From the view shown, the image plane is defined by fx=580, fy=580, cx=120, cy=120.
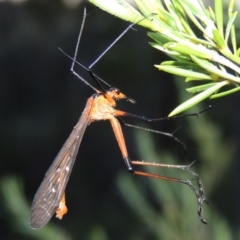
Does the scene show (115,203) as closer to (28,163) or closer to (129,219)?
(129,219)

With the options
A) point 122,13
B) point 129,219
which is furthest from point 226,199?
point 122,13

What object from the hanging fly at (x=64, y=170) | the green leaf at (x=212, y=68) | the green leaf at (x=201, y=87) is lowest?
the hanging fly at (x=64, y=170)

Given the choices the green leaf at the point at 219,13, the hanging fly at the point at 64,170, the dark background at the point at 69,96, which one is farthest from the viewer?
the dark background at the point at 69,96

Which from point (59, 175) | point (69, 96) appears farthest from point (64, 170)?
point (69, 96)

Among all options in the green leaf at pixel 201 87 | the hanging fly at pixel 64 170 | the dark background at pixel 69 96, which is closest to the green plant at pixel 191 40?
Result: the green leaf at pixel 201 87

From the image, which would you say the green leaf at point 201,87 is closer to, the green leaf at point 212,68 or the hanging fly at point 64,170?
the green leaf at point 212,68

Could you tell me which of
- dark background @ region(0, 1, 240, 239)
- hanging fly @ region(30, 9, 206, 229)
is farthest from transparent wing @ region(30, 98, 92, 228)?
dark background @ region(0, 1, 240, 239)

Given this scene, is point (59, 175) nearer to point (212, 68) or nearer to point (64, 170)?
point (64, 170)
